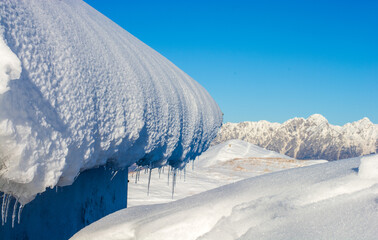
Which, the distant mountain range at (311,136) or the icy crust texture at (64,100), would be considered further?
the distant mountain range at (311,136)

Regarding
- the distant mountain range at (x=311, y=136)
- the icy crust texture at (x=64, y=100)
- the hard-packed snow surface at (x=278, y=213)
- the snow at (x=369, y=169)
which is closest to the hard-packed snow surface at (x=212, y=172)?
the icy crust texture at (x=64, y=100)

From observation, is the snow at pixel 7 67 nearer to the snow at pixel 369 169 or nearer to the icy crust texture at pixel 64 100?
the icy crust texture at pixel 64 100

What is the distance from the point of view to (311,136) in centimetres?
12306

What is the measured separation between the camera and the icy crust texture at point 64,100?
2.52 feet

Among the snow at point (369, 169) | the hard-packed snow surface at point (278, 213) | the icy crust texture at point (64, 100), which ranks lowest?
the hard-packed snow surface at point (278, 213)

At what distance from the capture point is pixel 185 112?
82.6 inches

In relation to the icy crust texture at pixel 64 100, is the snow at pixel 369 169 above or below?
below

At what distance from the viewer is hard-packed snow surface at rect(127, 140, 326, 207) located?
6.11 meters

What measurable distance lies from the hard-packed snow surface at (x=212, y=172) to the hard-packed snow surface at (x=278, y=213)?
4.16 meters

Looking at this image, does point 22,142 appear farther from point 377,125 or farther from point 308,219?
point 377,125

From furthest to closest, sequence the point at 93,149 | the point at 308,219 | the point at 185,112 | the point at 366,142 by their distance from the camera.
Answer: the point at 366,142 < the point at 185,112 < the point at 93,149 < the point at 308,219

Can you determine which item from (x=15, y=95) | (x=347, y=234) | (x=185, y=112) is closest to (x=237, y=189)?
(x=347, y=234)

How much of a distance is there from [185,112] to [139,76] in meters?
0.61

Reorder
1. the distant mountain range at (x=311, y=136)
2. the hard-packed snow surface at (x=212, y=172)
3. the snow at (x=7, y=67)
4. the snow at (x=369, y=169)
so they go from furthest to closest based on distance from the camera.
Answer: the distant mountain range at (x=311, y=136) → the hard-packed snow surface at (x=212, y=172) → the snow at (x=369, y=169) → the snow at (x=7, y=67)
